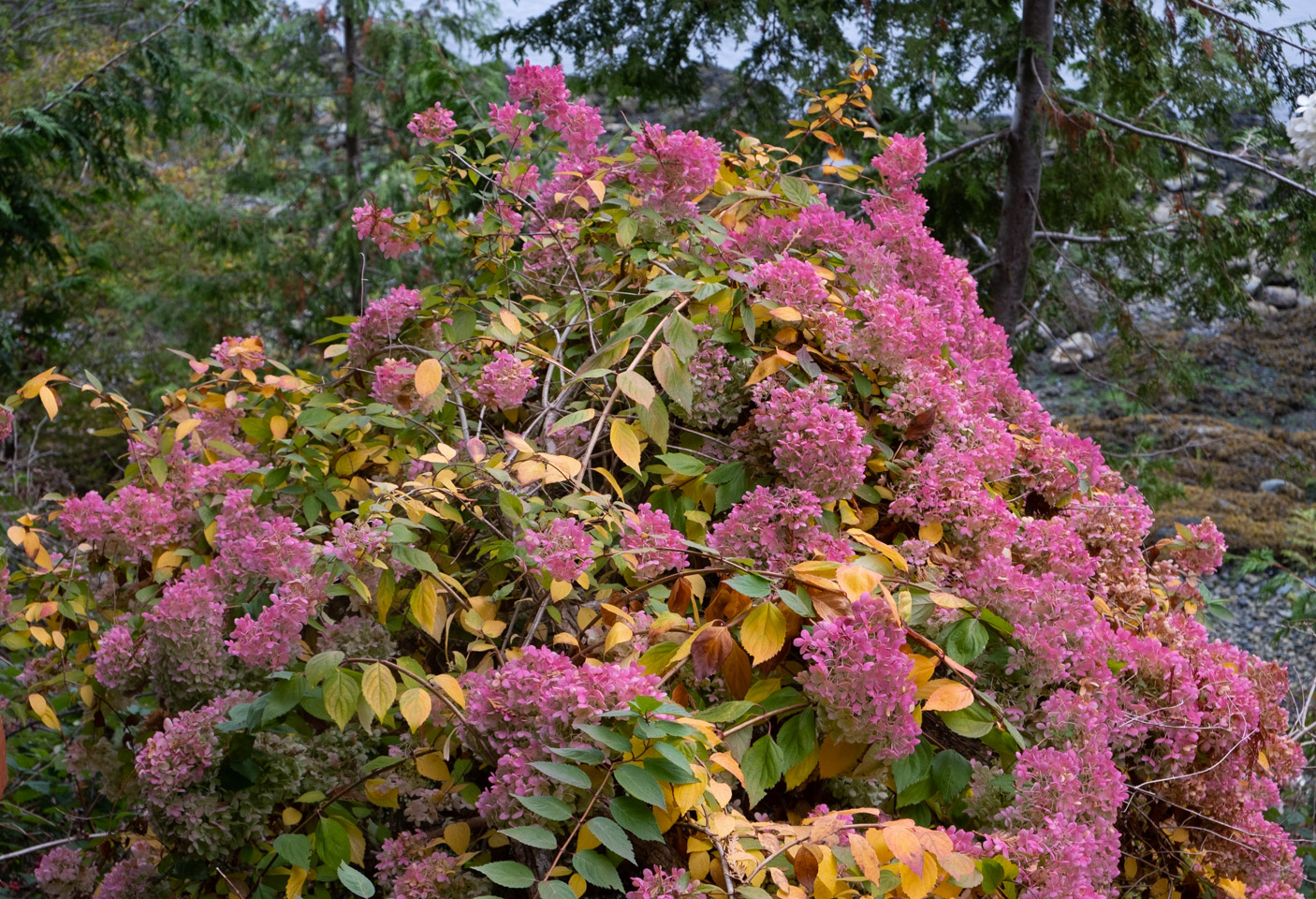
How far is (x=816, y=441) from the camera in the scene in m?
1.35

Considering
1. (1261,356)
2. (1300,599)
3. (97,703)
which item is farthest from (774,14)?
(1261,356)

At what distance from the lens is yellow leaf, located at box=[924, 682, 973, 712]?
1.12 meters

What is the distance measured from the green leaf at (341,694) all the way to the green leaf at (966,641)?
736 mm

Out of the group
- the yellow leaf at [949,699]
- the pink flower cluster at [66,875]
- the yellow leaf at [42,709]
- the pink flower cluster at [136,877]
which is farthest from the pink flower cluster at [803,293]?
the pink flower cluster at [66,875]

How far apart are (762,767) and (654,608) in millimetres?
255

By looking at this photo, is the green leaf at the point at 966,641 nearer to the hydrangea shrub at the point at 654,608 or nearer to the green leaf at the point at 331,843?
the hydrangea shrub at the point at 654,608

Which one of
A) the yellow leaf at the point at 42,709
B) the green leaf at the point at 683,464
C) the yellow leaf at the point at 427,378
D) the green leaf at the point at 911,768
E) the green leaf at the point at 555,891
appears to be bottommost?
the yellow leaf at the point at 42,709

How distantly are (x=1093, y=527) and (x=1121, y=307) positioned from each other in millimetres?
3626

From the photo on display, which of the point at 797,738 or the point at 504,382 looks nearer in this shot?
the point at 797,738

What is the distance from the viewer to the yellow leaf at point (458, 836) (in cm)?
120

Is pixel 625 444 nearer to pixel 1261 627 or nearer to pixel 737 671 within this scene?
pixel 737 671

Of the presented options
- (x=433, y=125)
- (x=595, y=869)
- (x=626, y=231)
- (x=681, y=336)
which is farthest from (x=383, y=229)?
(x=595, y=869)

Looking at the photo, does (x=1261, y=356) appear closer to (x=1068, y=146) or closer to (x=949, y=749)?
(x=1068, y=146)

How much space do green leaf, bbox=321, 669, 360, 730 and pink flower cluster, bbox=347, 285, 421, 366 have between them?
786 mm
